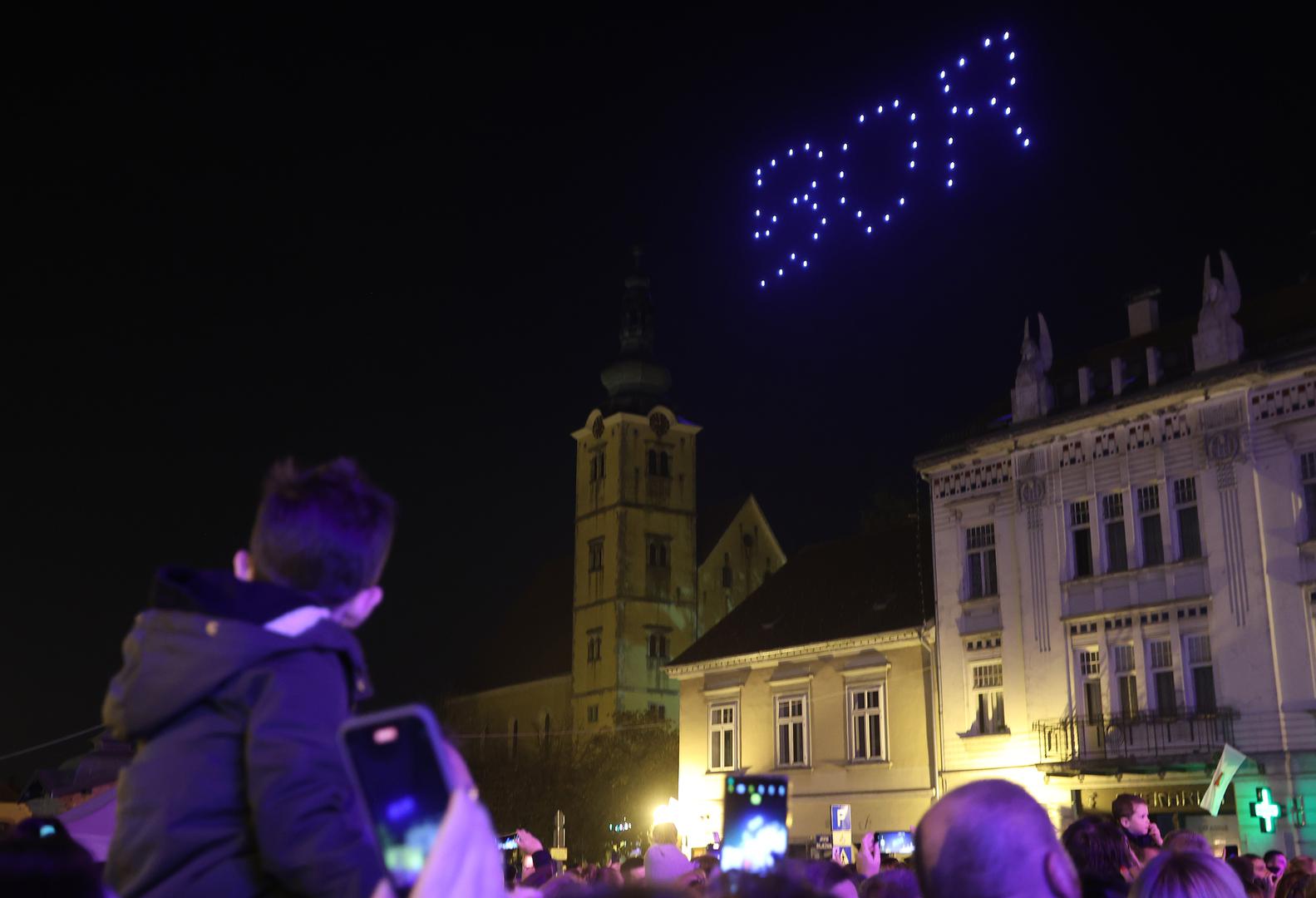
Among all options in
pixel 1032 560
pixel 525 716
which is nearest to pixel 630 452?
pixel 525 716

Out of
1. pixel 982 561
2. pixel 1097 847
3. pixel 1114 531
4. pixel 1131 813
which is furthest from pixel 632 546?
pixel 1097 847

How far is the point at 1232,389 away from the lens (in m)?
29.5

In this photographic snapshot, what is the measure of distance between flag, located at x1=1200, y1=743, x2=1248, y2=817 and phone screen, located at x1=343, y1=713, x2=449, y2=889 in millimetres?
Answer: 24554

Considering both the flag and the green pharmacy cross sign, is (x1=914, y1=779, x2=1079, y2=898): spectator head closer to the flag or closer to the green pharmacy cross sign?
the flag

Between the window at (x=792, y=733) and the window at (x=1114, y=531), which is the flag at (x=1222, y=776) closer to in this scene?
the window at (x=1114, y=531)

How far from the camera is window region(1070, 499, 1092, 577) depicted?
1270 inches

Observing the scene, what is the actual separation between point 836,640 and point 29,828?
34.6 meters

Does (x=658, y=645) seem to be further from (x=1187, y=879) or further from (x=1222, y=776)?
(x=1187, y=879)

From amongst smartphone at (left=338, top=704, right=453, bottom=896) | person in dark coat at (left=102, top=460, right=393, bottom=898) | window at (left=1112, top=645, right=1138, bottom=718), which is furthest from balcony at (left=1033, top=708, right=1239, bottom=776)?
smartphone at (left=338, top=704, right=453, bottom=896)

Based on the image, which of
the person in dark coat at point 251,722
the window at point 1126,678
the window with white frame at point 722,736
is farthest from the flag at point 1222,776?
the person in dark coat at point 251,722

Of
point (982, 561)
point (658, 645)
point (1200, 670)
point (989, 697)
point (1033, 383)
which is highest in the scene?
point (1033, 383)

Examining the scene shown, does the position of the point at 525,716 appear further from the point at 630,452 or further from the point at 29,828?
the point at 29,828

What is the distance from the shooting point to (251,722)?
2.87 meters

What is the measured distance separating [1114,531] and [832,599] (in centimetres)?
1090
